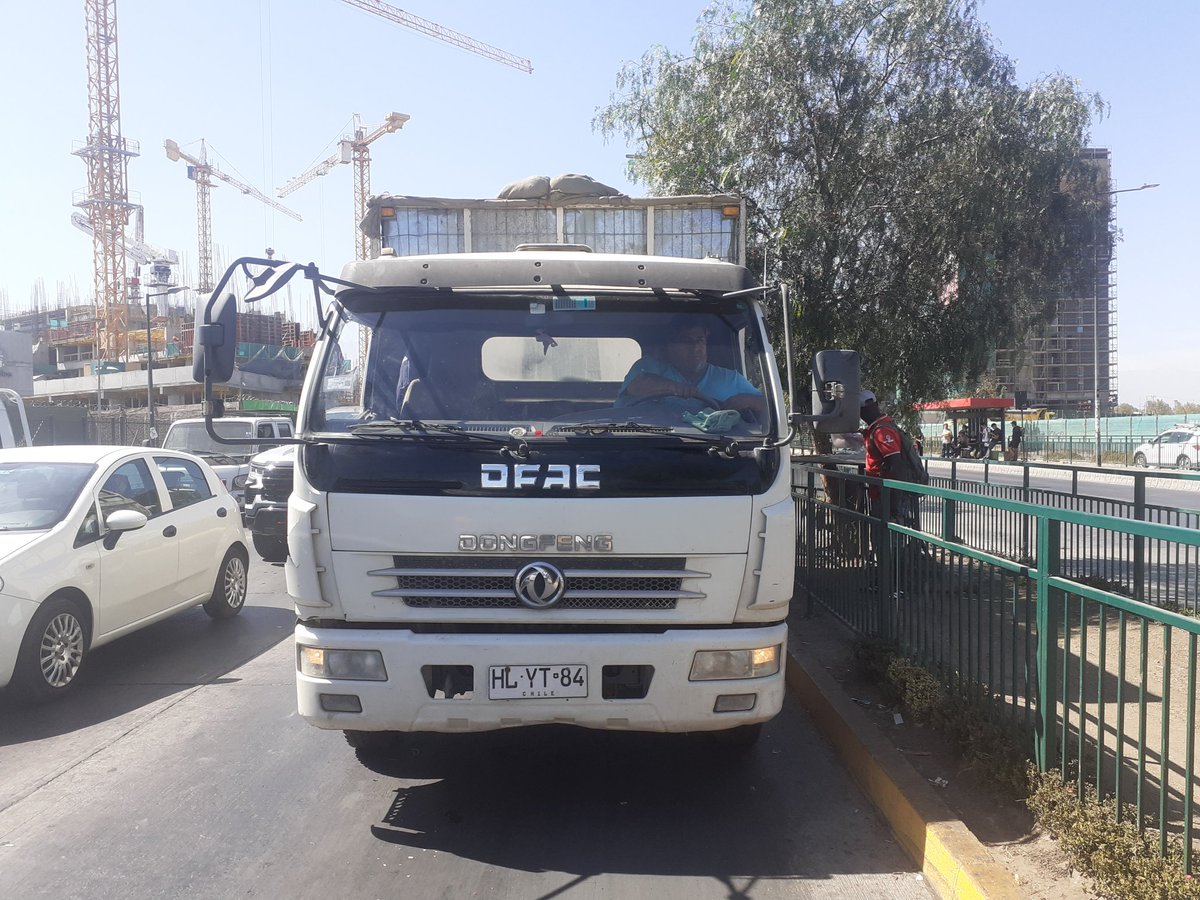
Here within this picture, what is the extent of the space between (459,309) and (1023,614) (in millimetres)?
2953

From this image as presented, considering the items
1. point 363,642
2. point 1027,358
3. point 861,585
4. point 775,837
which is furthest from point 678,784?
point 1027,358

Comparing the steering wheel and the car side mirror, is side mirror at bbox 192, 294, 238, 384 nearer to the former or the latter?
the steering wheel

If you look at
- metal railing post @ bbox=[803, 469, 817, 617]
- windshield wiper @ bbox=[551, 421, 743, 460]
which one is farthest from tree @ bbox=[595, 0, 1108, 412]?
windshield wiper @ bbox=[551, 421, 743, 460]

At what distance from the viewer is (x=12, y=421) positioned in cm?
1302

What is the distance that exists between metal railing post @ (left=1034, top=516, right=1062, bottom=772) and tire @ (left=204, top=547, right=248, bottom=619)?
6956mm

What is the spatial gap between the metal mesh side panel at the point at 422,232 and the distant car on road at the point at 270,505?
553 cm

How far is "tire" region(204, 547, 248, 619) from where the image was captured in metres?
8.52

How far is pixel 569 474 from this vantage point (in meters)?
3.94

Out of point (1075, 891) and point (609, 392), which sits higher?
point (609, 392)

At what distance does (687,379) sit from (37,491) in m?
4.93

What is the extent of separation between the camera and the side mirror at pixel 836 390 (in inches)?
186

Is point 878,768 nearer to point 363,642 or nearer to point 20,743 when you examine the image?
point 363,642

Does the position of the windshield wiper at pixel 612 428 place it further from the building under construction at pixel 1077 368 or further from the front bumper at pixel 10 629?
the building under construction at pixel 1077 368

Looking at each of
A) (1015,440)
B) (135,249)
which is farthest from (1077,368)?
(135,249)
